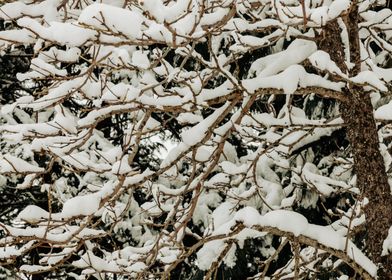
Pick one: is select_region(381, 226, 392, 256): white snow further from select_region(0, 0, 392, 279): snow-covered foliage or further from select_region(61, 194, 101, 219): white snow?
select_region(61, 194, 101, 219): white snow

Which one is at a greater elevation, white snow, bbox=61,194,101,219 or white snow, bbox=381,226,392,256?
white snow, bbox=61,194,101,219

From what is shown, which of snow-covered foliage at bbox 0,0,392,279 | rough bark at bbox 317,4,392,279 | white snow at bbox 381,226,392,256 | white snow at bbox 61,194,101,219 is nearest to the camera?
snow-covered foliage at bbox 0,0,392,279

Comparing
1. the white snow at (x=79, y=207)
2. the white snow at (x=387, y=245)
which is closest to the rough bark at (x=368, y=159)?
the white snow at (x=387, y=245)

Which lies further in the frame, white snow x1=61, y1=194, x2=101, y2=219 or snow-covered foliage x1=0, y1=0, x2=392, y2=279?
white snow x1=61, y1=194, x2=101, y2=219

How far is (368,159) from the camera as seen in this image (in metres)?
3.26

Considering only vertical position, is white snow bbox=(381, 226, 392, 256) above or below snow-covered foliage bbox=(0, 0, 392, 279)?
below

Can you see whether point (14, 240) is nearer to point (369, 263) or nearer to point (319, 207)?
point (369, 263)

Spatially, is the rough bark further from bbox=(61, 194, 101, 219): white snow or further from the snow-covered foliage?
bbox=(61, 194, 101, 219): white snow

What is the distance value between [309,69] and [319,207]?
6.32 ft

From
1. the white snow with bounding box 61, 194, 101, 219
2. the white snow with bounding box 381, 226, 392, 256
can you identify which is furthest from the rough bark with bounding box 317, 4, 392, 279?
the white snow with bounding box 61, 194, 101, 219

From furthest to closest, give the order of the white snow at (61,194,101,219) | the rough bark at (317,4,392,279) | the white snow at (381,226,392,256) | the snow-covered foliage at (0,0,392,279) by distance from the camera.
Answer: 1. the rough bark at (317,4,392,279)
2. the white snow at (381,226,392,256)
3. the white snow at (61,194,101,219)
4. the snow-covered foliage at (0,0,392,279)

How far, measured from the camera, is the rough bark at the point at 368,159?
10.4 feet

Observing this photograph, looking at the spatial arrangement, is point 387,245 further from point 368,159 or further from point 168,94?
point 168,94

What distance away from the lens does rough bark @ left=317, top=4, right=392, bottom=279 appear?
10.4 feet
